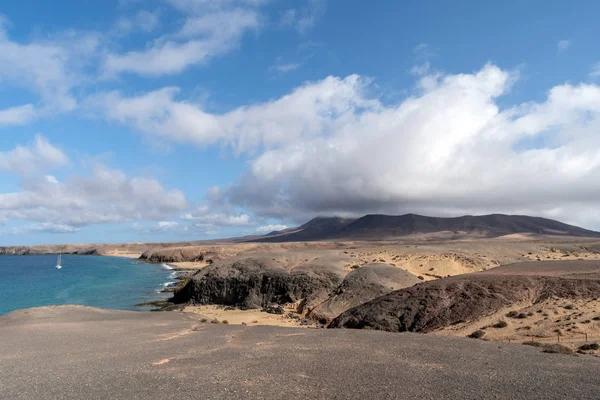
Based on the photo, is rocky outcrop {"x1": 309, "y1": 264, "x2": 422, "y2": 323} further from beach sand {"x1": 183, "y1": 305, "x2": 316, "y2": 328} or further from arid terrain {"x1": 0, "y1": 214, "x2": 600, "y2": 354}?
beach sand {"x1": 183, "y1": 305, "x2": 316, "y2": 328}

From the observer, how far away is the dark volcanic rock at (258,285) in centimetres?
4169

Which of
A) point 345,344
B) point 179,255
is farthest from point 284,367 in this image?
point 179,255

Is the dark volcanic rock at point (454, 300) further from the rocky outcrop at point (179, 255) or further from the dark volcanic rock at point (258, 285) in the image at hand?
the rocky outcrop at point (179, 255)

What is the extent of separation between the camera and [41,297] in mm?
57094

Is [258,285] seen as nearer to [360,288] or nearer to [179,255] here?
[360,288]

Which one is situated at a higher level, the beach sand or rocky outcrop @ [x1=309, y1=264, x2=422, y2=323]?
rocky outcrop @ [x1=309, y1=264, x2=422, y2=323]

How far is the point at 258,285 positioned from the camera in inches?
1773

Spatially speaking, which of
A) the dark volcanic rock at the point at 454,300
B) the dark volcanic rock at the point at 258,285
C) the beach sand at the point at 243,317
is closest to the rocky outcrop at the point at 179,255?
the dark volcanic rock at the point at 258,285

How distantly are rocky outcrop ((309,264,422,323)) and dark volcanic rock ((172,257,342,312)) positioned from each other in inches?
101

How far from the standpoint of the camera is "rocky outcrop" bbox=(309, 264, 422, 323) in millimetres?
34906

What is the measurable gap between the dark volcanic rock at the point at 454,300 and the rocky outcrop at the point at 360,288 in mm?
5247

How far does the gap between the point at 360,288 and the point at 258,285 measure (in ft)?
43.8

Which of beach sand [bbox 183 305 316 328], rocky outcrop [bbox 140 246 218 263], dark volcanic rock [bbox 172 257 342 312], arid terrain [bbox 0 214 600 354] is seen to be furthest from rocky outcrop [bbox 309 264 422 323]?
rocky outcrop [bbox 140 246 218 263]

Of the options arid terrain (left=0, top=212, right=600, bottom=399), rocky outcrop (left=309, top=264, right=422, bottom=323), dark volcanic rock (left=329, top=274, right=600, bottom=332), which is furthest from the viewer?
rocky outcrop (left=309, top=264, right=422, bottom=323)
